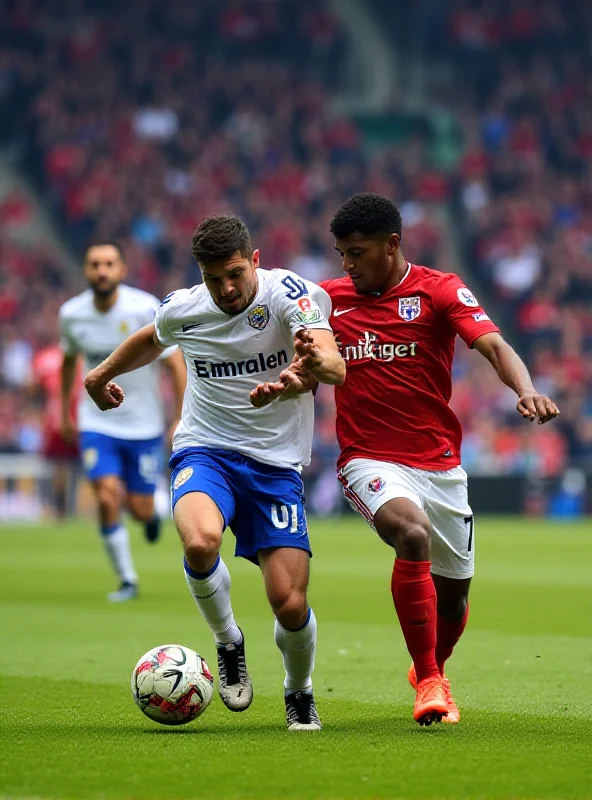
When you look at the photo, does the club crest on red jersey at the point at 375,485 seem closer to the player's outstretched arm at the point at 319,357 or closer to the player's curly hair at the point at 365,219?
the player's outstretched arm at the point at 319,357

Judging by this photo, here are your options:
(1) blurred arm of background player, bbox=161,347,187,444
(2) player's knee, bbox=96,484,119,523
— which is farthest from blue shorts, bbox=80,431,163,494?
(1) blurred arm of background player, bbox=161,347,187,444

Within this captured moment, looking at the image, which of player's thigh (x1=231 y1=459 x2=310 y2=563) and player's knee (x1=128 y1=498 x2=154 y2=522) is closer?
player's thigh (x1=231 y1=459 x2=310 y2=563)

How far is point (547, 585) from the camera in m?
12.9

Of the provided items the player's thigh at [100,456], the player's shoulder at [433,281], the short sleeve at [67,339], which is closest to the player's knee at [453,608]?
the player's shoulder at [433,281]

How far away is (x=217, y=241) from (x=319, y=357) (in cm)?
66

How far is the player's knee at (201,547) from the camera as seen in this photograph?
576cm

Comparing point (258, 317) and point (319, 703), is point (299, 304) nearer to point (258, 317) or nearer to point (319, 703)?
point (258, 317)

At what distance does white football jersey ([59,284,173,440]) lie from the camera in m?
11.5

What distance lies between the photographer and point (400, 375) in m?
6.32

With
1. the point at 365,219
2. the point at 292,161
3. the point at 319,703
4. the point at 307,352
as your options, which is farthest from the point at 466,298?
the point at 292,161

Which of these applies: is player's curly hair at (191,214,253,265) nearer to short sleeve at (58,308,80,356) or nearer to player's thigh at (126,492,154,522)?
short sleeve at (58,308,80,356)

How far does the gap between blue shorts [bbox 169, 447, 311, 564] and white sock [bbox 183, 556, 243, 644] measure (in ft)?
0.53

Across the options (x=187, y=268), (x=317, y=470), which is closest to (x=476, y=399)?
(x=317, y=470)

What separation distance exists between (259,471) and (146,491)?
5659 mm
